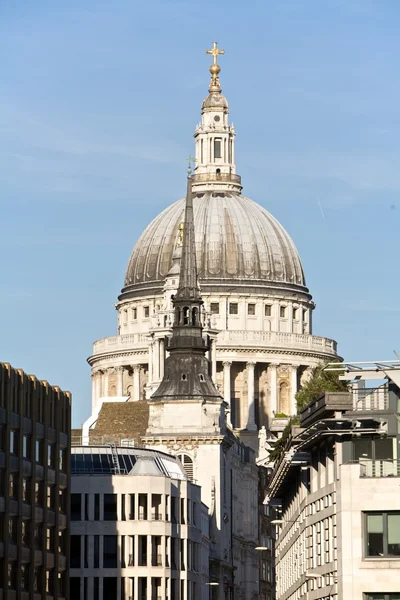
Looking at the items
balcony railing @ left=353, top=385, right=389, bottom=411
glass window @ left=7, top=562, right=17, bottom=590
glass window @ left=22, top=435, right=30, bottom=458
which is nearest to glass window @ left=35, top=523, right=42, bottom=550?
glass window @ left=22, top=435, right=30, bottom=458

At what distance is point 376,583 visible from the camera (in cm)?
11812

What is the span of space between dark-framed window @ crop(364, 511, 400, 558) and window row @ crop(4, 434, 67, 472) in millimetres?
48626

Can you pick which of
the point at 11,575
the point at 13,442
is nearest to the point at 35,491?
the point at 13,442

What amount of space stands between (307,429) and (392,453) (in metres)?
9.51

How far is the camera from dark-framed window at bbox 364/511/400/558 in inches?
4646

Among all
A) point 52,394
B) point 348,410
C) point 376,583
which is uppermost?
point 52,394

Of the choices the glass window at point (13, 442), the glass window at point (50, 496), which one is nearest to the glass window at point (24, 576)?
the glass window at point (13, 442)

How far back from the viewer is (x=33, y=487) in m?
173

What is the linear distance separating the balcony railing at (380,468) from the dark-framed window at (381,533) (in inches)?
67.2

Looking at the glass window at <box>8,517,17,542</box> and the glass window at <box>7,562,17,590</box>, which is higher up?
the glass window at <box>8,517,17,542</box>

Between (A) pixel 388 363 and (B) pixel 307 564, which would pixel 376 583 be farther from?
(B) pixel 307 564

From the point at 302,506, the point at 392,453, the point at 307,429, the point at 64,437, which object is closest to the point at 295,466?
the point at 302,506

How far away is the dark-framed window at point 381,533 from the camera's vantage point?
11800cm

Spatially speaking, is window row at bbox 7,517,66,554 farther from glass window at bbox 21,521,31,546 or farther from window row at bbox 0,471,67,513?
window row at bbox 0,471,67,513
